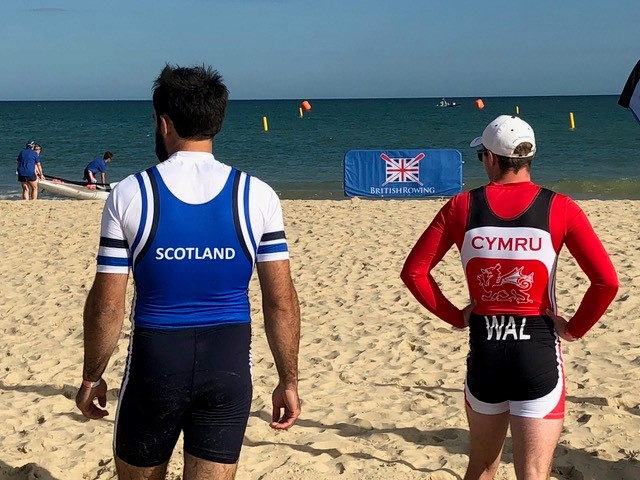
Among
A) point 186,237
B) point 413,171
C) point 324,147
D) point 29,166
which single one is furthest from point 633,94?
point 324,147

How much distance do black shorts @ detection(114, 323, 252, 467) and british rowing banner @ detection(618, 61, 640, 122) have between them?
2.47 meters

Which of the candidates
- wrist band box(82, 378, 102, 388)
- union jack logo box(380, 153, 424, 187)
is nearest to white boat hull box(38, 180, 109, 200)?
union jack logo box(380, 153, 424, 187)

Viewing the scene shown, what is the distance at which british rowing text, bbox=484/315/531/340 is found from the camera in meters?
2.75

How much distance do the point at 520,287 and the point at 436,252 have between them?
33 cm

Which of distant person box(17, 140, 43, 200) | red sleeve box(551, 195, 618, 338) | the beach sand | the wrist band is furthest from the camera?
distant person box(17, 140, 43, 200)

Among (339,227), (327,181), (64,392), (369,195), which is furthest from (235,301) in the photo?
(327,181)

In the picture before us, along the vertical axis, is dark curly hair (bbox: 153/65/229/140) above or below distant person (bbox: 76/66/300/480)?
above

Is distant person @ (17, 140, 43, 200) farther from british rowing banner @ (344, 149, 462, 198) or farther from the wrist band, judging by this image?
A: the wrist band

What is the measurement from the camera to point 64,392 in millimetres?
5793

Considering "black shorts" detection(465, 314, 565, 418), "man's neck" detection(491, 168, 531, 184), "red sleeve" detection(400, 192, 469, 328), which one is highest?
"man's neck" detection(491, 168, 531, 184)

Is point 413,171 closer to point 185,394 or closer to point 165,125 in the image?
point 165,125

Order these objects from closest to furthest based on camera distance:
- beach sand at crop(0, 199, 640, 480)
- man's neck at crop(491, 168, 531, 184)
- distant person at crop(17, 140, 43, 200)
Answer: man's neck at crop(491, 168, 531, 184) < beach sand at crop(0, 199, 640, 480) < distant person at crop(17, 140, 43, 200)

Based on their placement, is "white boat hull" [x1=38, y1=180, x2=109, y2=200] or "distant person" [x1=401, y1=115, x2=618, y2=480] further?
"white boat hull" [x1=38, y1=180, x2=109, y2=200]

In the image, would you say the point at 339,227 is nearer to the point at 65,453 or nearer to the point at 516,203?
the point at 65,453
